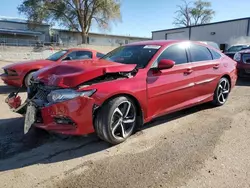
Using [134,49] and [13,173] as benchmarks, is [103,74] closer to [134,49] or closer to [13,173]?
[134,49]

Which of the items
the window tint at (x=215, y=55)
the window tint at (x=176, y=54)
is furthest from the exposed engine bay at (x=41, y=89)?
the window tint at (x=215, y=55)

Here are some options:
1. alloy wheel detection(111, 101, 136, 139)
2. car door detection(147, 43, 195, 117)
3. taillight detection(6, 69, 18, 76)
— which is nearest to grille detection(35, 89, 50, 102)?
alloy wheel detection(111, 101, 136, 139)

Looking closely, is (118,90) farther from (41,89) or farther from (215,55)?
(215,55)

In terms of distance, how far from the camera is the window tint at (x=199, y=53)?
4.88 metres

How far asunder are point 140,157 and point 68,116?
114cm

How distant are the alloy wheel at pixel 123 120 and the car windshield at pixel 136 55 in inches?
30.5

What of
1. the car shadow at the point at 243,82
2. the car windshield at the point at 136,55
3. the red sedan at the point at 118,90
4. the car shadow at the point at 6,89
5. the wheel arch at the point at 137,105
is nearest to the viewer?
the red sedan at the point at 118,90

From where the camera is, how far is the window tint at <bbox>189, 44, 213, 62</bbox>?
4885mm

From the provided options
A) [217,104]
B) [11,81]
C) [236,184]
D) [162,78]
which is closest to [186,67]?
[162,78]

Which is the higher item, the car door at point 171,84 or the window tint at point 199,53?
the window tint at point 199,53

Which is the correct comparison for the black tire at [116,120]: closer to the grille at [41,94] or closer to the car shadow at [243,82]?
the grille at [41,94]

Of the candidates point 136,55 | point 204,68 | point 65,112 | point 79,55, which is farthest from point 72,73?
point 79,55

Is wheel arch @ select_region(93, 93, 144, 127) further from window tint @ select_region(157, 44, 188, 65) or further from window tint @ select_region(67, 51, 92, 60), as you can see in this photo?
window tint @ select_region(67, 51, 92, 60)

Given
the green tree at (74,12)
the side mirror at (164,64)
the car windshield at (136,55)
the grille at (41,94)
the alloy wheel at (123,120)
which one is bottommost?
the alloy wheel at (123,120)
